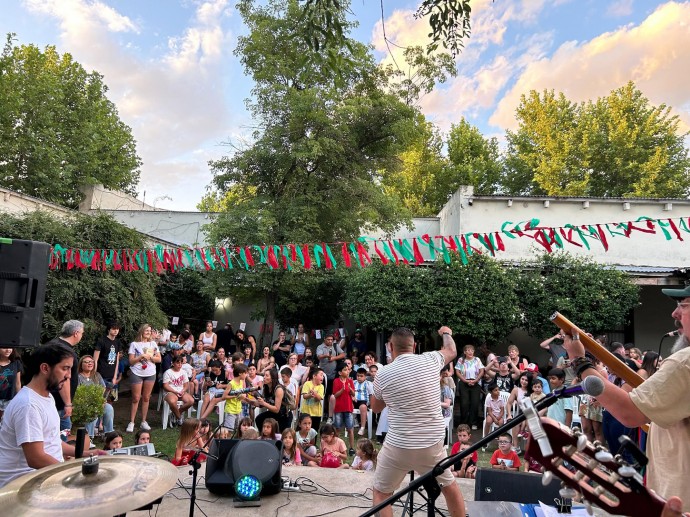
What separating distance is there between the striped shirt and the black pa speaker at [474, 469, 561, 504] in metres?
0.77

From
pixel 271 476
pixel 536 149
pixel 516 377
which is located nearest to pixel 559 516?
pixel 271 476

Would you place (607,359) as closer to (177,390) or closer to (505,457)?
(505,457)

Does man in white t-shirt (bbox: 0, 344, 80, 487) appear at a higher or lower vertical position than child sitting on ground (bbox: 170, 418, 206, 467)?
higher

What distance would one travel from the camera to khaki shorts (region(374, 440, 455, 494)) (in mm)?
3727

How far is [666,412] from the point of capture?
201 centimetres

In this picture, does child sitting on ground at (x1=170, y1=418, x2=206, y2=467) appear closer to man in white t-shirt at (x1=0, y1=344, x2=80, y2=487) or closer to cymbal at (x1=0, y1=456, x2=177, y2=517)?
man in white t-shirt at (x1=0, y1=344, x2=80, y2=487)

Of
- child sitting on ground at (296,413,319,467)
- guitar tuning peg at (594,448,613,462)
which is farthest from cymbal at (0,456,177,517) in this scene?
child sitting on ground at (296,413,319,467)

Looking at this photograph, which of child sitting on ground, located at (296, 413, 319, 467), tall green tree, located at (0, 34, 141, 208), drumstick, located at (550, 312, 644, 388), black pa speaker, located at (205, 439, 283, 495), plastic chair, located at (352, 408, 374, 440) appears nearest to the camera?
drumstick, located at (550, 312, 644, 388)

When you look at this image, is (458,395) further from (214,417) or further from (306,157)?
(306,157)

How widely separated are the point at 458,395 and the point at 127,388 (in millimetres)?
8373

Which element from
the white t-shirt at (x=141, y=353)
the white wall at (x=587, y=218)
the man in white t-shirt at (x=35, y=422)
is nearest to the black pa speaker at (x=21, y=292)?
the man in white t-shirt at (x=35, y=422)

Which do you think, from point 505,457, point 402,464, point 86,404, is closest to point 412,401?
point 402,464

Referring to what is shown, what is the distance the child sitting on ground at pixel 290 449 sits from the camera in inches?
263

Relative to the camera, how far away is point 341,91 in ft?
53.4
